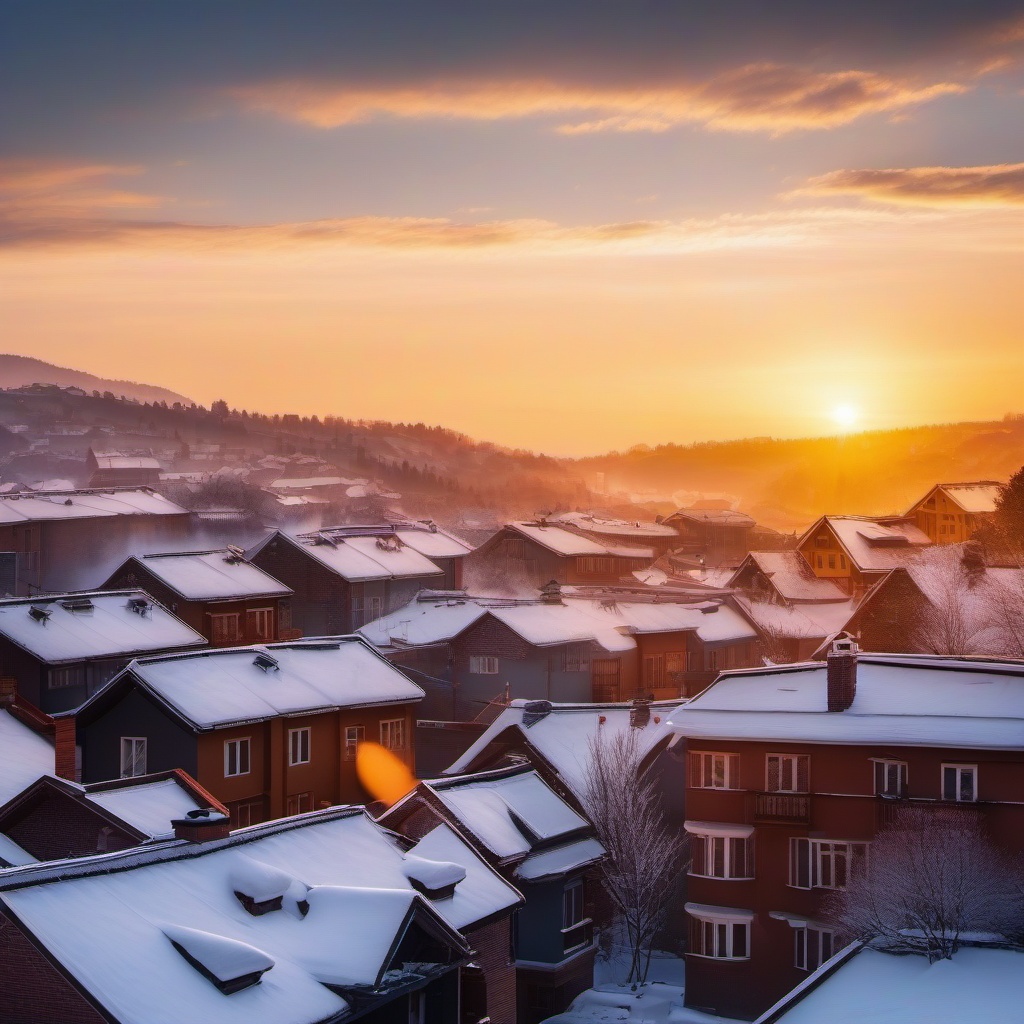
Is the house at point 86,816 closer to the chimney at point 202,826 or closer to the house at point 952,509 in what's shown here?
the chimney at point 202,826

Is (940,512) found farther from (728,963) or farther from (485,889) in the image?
(485,889)

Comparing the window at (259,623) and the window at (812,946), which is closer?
the window at (812,946)

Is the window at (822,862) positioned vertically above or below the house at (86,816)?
below

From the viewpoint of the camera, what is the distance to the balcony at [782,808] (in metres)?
35.8

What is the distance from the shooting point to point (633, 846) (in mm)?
39562

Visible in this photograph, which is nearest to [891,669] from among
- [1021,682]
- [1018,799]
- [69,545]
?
[1021,682]

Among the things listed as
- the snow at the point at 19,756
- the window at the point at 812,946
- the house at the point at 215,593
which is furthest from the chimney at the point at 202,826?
the house at the point at 215,593

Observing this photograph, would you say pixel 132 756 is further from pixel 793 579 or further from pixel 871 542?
pixel 871 542

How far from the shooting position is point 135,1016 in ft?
64.7

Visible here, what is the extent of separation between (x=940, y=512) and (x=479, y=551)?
3276 cm

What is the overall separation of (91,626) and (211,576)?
39.5ft

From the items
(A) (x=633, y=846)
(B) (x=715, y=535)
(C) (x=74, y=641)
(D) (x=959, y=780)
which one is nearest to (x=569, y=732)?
(A) (x=633, y=846)

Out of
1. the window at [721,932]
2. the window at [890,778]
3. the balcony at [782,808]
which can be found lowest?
the window at [721,932]

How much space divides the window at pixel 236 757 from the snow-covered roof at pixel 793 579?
43576 millimetres
